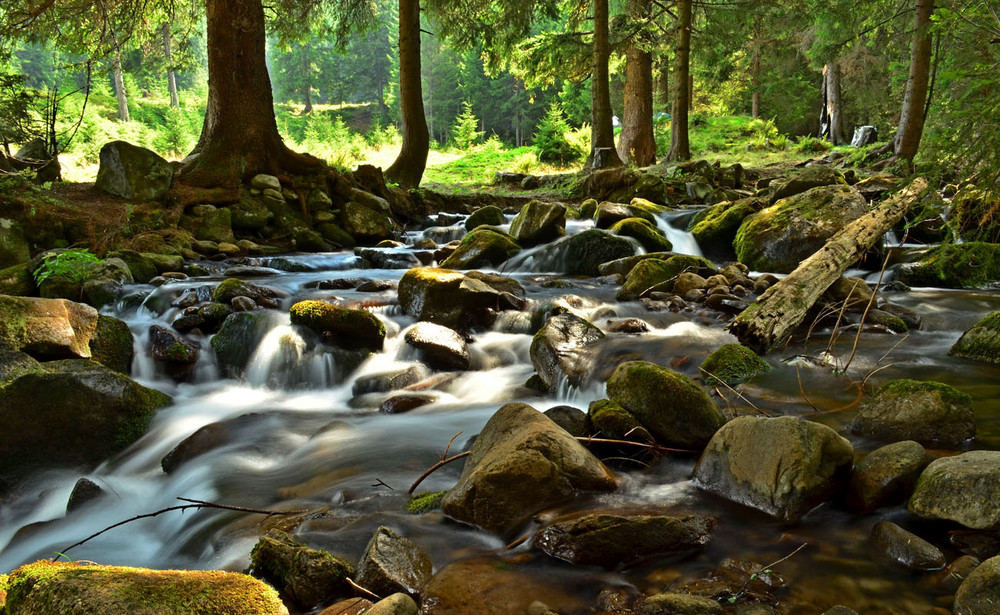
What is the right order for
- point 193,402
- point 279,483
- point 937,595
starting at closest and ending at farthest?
1. point 937,595
2. point 279,483
3. point 193,402

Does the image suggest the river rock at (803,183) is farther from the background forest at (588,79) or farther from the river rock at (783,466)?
the river rock at (783,466)

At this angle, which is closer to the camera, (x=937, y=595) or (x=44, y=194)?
(x=937, y=595)

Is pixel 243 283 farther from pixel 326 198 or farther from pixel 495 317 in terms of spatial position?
pixel 326 198

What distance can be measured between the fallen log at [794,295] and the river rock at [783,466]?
2427 millimetres

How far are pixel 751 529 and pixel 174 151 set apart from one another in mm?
29429

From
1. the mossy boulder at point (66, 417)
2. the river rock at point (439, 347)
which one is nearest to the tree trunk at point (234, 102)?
the river rock at point (439, 347)

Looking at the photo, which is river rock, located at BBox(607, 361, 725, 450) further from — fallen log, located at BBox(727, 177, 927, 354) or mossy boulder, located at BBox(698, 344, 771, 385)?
fallen log, located at BBox(727, 177, 927, 354)

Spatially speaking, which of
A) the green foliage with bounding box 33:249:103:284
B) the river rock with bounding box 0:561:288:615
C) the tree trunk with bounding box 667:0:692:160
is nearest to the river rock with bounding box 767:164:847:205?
the tree trunk with bounding box 667:0:692:160

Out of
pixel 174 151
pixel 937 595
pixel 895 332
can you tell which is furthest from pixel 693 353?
pixel 174 151

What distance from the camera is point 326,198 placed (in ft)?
40.3

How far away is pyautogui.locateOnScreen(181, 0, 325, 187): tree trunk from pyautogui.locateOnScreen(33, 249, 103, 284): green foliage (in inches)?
156

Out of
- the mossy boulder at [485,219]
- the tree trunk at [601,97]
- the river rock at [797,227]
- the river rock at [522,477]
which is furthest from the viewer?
the tree trunk at [601,97]

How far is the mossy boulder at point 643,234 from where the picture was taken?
387 inches

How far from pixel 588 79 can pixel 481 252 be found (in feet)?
70.0
